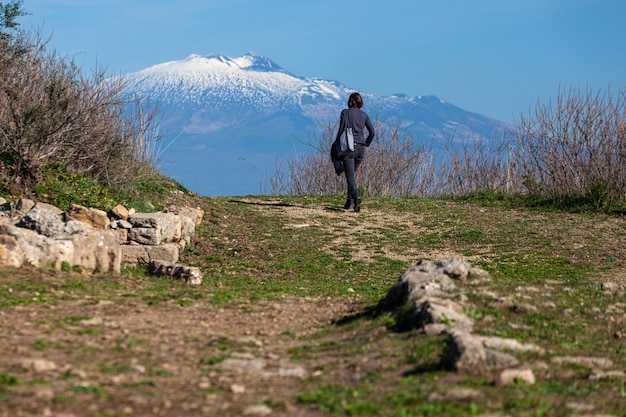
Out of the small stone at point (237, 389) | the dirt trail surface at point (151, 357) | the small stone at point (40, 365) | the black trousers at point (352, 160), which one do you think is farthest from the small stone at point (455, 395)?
the black trousers at point (352, 160)

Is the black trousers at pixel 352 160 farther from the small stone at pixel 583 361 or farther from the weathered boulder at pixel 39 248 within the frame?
the small stone at pixel 583 361

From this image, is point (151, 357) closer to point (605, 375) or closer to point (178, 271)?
point (605, 375)

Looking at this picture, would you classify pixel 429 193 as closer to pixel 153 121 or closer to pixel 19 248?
Answer: pixel 153 121

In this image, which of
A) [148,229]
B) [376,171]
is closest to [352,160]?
[148,229]

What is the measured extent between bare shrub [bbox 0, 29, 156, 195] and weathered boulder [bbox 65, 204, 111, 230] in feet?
5.72

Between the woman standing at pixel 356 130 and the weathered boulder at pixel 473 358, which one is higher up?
the woman standing at pixel 356 130

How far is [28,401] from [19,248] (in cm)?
492

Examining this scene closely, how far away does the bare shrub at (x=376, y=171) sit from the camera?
25625 millimetres

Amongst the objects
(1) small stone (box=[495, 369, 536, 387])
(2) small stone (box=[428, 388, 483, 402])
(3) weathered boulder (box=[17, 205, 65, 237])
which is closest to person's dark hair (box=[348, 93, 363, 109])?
(3) weathered boulder (box=[17, 205, 65, 237])

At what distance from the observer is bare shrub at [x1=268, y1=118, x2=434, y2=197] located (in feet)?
84.1

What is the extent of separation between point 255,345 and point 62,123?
8.51 m

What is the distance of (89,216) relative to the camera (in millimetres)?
12320

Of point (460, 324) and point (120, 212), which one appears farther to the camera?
point (120, 212)

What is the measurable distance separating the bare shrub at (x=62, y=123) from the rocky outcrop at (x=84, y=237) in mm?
1678
